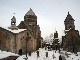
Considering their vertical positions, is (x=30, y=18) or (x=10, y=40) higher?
(x=30, y=18)

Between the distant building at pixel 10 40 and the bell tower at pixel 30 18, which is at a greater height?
the bell tower at pixel 30 18

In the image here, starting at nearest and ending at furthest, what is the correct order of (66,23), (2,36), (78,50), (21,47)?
1. (2,36)
2. (21,47)
3. (78,50)
4. (66,23)

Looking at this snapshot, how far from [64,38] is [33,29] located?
10683 millimetres

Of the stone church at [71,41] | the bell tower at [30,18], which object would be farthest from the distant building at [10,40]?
the stone church at [71,41]

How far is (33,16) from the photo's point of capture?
52969mm

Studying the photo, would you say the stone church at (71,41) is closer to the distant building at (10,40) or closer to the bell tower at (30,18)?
the bell tower at (30,18)

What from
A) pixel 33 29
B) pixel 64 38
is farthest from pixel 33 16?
pixel 64 38

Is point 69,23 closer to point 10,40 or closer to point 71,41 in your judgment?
point 71,41

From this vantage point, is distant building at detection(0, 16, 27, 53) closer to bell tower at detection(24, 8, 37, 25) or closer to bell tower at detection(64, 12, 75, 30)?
bell tower at detection(24, 8, 37, 25)

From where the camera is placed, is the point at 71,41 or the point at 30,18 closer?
the point at 71,41

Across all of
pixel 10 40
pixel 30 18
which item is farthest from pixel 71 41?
pixel 10 40

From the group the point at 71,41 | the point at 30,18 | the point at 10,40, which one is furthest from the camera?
the point at 30,18

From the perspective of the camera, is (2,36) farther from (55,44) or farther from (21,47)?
(55,44)

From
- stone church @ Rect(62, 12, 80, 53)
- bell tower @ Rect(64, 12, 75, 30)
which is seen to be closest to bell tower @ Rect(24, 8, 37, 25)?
stone church @ Rect(62, 12, 80, 53)
